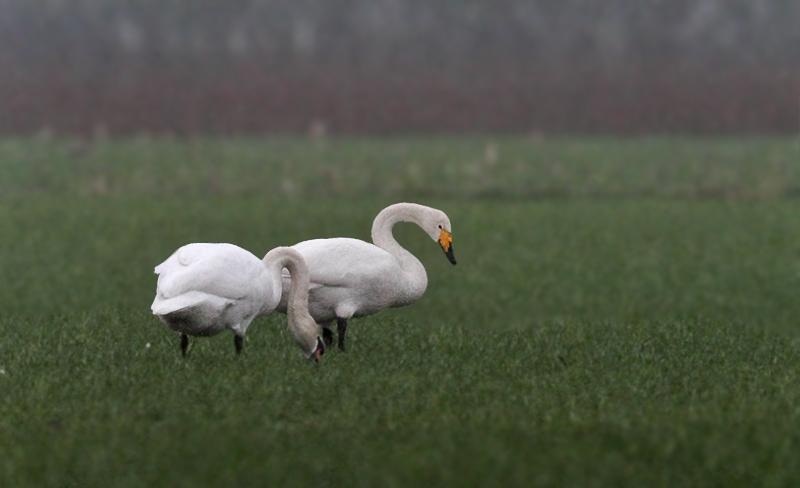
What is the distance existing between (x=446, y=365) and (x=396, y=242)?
1588 millimetres

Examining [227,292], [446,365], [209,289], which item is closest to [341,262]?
[446,365]

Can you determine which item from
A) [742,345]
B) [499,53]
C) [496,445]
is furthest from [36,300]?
[499,53]

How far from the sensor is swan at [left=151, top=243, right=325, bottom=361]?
39.6 ft

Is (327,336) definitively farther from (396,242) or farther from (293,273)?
(293,273)

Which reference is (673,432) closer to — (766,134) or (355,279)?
(355,279)

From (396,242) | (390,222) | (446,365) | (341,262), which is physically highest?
(390,222)

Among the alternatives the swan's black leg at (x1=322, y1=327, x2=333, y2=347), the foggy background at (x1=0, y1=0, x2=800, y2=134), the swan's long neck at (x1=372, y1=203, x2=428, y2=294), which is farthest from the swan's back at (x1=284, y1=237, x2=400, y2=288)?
the foggy background at (x1=0, y1=0, x2=800, y2=134)

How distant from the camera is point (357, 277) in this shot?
1357cm

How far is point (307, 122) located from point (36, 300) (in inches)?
2444

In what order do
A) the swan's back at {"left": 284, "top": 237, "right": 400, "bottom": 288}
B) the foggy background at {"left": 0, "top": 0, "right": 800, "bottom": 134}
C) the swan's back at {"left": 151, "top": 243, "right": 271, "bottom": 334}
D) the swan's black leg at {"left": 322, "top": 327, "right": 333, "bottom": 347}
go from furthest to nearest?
the foggy background at {"left": 0, "top": 0, "right": 800, "bottom": 134}
the swan's black leg at {"left": 322, "top": 327, "right": 333, "bottom": 347}
the swan's back at {"left": 284, "top": 237, "right": 400, "bottom": 288}
the swan's back at {"left": 151, "top": 243, "right": 271, "bottom": 334}

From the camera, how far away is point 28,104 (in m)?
83.2

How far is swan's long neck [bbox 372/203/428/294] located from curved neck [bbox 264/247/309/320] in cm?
128

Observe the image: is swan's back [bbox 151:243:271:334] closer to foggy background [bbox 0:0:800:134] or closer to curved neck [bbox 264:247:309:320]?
curved neck [bbox 264:247:309:320]

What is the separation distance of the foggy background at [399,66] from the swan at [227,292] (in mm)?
64181
